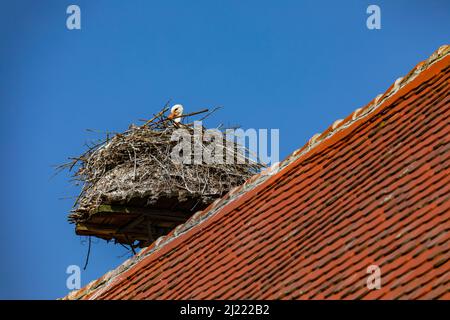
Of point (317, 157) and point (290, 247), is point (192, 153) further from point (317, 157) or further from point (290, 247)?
point (290, 247)

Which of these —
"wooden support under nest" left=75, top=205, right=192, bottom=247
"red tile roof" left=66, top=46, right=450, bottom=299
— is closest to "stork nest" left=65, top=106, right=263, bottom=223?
"wooden support under nest" left=75, top=205, right=192, bottom=247

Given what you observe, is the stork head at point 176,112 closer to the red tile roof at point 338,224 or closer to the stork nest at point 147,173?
the stork nest at point 147,173

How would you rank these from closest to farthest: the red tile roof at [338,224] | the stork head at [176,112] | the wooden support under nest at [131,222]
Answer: the red tile roof at [338,224] → the wooden support under nest at [131,222] → the stork head at [176,112]

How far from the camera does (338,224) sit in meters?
9.20

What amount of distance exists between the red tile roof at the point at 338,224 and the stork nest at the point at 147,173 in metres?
3.54

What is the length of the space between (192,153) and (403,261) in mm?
8699

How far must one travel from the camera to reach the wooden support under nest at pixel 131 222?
15406mm

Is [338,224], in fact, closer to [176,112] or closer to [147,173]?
[147,173]

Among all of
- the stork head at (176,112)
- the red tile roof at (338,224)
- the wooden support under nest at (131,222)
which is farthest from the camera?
the stork head at (176,112)

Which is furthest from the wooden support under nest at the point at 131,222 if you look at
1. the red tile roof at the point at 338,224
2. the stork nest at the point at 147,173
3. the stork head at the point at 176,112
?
the red tile roof at the point at 338,224

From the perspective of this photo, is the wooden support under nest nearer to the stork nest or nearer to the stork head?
the stork nest

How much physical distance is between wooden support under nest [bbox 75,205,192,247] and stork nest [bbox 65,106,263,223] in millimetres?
105

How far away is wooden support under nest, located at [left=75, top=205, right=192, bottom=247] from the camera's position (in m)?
15.4

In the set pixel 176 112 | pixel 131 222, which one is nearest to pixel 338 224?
pixel 131 222
